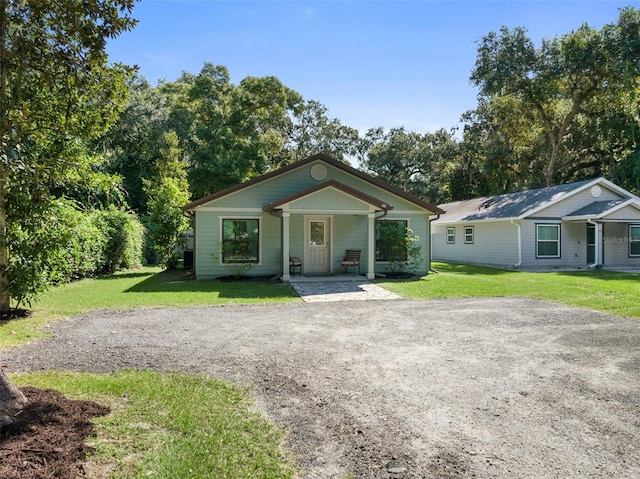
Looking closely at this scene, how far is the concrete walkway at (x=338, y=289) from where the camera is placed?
11031mm

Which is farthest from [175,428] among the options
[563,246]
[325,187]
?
[563,246]

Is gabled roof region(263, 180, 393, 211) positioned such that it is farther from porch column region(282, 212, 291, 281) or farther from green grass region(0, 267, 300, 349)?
green grass region(0, 267, 300, 349)

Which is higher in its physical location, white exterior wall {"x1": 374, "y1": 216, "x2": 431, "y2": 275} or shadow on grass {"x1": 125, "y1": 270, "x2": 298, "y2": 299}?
white exterior wall {"x1": 374, "y1": 216, "x2": 431, "y2": 275}

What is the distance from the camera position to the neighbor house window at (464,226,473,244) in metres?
23.2

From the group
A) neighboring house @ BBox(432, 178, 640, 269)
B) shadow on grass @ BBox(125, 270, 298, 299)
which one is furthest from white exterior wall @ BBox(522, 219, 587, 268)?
shadow on grass @ BBox(125, 270, 298, 299)

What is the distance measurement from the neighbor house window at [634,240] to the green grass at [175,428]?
23038 millimetres

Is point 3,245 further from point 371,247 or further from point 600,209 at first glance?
point 600,209

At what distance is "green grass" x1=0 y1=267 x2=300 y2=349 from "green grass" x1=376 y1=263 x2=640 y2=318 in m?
3.99

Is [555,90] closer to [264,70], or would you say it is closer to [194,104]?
[264,70]

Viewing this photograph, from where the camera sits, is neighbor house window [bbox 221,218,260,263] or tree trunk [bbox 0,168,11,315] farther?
neighbor house window [bbox 221,218,260,263]

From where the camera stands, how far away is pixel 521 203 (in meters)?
21.2

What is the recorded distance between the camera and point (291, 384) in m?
4.63

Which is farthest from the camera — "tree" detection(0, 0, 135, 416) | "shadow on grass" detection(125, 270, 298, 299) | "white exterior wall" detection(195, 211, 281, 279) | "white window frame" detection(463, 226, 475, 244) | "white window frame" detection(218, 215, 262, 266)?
"white window frame" detection(463, 226, 475, 244)

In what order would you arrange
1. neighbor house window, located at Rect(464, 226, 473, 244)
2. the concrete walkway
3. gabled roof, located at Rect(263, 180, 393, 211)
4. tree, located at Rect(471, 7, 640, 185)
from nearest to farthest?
the concrete walkway, gabled roof, located at Rect(263, 180, 393, 211), tree, located at Rect(471, 7, 640, 185), neighbor house window, located at Rect(464, 226, 473, 244)
